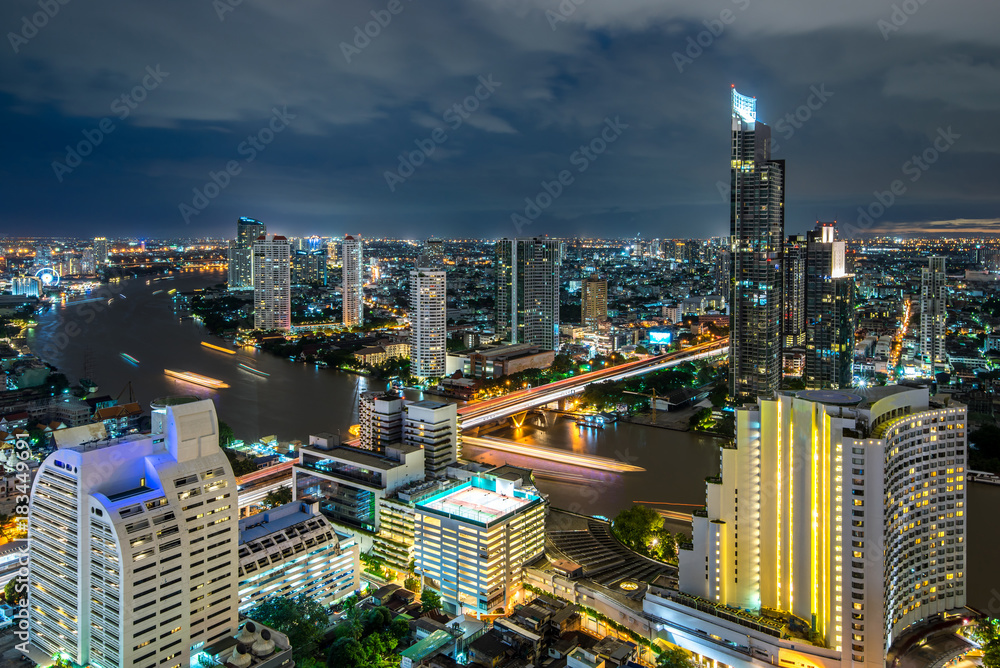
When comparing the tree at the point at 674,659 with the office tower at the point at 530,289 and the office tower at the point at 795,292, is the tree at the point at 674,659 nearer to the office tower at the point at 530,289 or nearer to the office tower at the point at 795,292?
the office tower at the point at 795,292

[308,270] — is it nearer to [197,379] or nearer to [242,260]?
[242,260]

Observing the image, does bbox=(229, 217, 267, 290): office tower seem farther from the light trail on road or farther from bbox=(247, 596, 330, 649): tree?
bbox=(247, 596, 330, 649): tree

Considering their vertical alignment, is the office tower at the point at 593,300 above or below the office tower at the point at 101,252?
below

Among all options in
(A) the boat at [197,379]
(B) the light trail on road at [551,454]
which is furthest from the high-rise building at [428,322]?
(B) the light trail on road at [551,454]

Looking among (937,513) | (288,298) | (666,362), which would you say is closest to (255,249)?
(288,298)

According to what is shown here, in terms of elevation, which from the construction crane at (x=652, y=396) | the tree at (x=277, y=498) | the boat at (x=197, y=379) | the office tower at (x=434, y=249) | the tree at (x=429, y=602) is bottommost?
the tree at (x=429, y=602)
